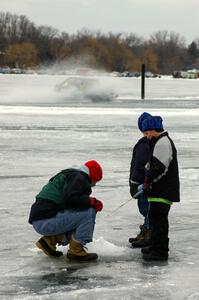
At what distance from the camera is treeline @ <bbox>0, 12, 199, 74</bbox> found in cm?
14038

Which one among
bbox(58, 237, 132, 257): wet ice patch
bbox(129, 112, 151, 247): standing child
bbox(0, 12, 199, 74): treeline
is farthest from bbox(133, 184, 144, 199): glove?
bbox(0, 12, 199, 74): treeline

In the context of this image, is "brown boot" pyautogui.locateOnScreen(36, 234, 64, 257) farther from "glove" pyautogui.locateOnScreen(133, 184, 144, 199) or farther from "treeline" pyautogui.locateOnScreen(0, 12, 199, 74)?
"treeline" pyautogui.locateOnScreen(0, 12, 199, 74)

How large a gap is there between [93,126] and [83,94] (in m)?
19.3

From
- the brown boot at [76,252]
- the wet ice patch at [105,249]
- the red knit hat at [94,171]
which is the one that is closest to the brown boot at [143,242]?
the wet ice patch at [105,249]

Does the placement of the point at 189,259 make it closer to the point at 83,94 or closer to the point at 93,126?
the point at 93,126

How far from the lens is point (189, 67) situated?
192250 millimetres

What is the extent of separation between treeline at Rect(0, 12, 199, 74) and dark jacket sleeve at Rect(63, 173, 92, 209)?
401 feet

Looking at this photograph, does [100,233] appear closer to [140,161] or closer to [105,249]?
[105,249]

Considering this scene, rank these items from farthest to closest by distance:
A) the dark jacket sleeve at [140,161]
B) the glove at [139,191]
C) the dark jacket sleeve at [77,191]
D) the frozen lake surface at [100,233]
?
1. the dark jacket sleeve at [140,161]
2. the glove at [139,191]
3. the dark jacket sleeve at [77,191]
4. the frozen lake surface at [100,233]

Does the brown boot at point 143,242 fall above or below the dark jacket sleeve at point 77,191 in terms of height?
below

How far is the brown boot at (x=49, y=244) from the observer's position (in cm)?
601

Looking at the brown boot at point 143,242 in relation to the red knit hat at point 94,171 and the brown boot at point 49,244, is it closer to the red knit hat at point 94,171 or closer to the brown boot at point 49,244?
the brown boot at point 49,244

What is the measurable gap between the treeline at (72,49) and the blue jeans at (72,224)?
401 feet

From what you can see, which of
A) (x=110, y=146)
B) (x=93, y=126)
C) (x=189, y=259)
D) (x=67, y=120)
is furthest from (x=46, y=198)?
(x=67, y=120)
